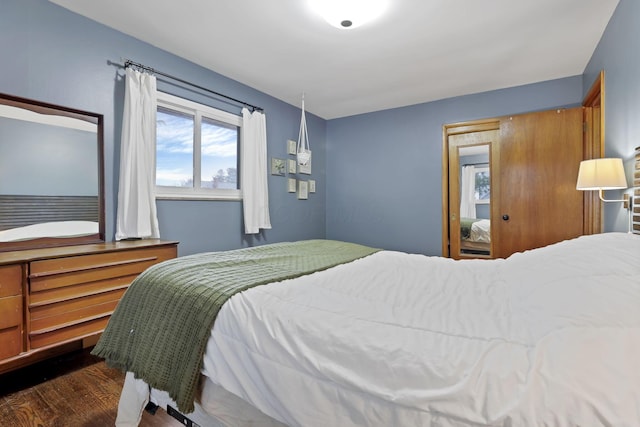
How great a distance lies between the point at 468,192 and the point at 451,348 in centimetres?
337

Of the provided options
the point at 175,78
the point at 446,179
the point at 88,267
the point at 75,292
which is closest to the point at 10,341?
the point at 75,292

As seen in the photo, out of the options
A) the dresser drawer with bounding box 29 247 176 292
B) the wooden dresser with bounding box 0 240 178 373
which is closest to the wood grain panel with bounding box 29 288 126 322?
the wooden dresser with bounding box 0 240 178 373

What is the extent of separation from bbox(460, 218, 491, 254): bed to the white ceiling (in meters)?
1.54

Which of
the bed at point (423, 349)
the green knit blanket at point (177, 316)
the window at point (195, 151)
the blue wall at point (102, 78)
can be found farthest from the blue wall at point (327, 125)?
the bed at point (423, 349)

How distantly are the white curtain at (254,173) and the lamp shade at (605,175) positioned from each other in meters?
2.86

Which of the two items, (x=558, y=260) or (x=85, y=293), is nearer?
(x=558, y=260)

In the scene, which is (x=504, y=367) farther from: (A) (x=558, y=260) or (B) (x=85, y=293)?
(B) (x=85, y=293)

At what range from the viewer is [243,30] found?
2.45 metres

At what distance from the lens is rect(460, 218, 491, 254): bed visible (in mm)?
3602

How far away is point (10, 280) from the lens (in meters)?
1.68

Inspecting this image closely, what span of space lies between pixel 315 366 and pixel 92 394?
69.1 inches

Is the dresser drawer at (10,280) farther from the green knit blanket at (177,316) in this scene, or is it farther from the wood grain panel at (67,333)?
the green knit blanket at (177,316)

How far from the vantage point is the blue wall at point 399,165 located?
11.8 feet

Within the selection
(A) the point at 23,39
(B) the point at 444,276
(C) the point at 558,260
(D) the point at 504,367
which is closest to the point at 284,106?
(A) the point at 23,39
